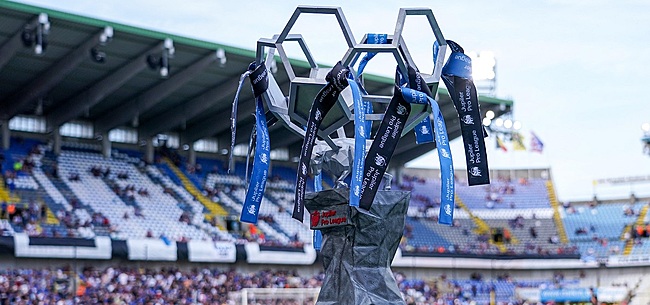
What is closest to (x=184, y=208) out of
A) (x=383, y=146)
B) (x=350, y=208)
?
(x=350, y=208)

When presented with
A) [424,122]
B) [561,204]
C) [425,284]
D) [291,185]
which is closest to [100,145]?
[291,185]

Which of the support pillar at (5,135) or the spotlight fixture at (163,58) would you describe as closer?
the spotlight fixture at (163,58)

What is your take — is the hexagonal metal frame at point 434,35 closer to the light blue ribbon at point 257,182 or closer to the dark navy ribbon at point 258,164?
the dark navy ribbon at point 258,164

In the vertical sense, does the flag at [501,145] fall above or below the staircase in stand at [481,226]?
above

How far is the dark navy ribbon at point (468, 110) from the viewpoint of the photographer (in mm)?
16156

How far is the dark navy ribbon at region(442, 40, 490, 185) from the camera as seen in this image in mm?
16156

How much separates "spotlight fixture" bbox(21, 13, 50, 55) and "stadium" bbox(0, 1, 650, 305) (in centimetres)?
7

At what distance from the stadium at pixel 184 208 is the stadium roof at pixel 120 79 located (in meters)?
0.11

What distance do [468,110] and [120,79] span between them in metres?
30.7

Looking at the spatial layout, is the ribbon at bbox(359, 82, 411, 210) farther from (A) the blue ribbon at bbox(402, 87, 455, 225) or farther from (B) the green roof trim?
(B) the green roof trim

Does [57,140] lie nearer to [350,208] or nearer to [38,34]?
[38,34]

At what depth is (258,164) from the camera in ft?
54.7

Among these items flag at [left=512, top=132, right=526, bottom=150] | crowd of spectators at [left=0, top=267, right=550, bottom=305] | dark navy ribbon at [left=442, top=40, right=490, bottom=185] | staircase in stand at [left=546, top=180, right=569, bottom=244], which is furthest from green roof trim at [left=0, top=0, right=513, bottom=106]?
staircase in stand at [left=546, top=180, right=569, bottom=244]

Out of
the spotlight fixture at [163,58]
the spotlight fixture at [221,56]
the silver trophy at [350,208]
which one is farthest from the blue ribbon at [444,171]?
the spotlight fixture at [221,56]
